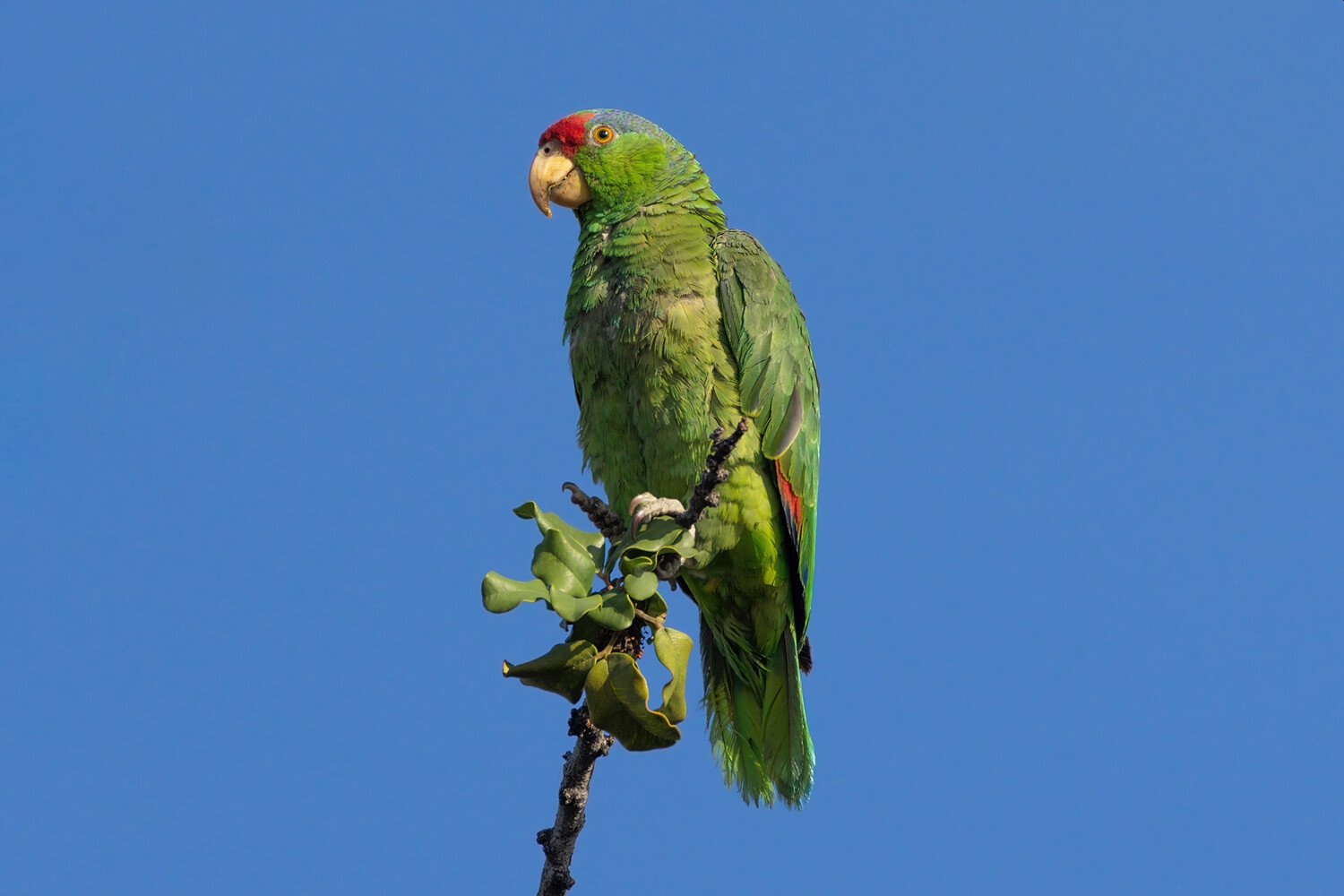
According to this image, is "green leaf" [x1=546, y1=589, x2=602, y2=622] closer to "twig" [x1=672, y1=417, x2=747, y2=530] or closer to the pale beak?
"twig" [x1=672, y1=417, x2=747, y2=530]

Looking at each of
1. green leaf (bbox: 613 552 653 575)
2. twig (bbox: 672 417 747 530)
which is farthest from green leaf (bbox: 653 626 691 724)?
twig (bbox: 672 417 747 530)

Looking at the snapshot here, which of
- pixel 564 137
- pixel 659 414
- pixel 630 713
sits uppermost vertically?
pixel 564 137

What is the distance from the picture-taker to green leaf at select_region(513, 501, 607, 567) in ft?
10.4

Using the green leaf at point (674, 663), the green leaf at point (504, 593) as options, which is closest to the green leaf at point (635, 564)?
the green leaf at point (674, 663)

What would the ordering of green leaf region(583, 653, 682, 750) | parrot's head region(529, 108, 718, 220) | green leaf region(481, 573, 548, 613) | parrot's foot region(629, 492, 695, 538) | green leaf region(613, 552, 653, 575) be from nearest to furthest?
green leaf region(481, 573, 548, 613), green leaf region(583, 653, 682, 750), green leaf region(613, 552, 653, 575), parrot's foot region(629, 492, 695, 538), parrot's head region(529, 108, 718, 220)

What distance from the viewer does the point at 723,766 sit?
4625mm

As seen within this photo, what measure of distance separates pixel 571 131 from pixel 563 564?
2.39 metres

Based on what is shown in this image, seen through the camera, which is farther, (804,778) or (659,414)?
(804,778)

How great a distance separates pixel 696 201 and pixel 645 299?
26.3 inches

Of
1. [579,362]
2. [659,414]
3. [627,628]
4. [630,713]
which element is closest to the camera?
[630,713]

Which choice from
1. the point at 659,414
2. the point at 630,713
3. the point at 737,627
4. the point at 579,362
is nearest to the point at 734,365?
the point at 659,414

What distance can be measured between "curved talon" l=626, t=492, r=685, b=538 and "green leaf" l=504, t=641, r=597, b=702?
0.52 metres

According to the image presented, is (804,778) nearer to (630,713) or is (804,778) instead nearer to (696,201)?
(630,713)

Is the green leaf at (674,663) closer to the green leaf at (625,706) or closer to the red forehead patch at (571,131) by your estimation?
the green leaf at (625,706)
